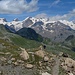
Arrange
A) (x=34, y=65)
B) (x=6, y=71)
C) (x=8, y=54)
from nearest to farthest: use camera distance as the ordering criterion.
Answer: (x=6, y=71), (x=34, y=65), (x=8, y=54)

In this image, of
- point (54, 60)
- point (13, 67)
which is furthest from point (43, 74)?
point (54, 60)

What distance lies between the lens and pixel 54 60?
115 m

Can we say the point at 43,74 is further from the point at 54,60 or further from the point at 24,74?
the point at 54,60

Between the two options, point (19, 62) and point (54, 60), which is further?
point (54, 60)

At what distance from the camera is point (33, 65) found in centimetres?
10094

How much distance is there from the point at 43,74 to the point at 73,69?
20506mm

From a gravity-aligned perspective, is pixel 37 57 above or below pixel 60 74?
above

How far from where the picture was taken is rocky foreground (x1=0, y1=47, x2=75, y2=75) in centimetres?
9586

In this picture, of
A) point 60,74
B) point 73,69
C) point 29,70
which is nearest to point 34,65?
point 29,70

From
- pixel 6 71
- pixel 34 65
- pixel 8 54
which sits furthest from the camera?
pixel 8 54

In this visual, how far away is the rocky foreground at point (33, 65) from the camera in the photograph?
3774 inches

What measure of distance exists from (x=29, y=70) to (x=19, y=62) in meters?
6.39

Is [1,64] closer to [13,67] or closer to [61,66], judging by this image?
[13,67]

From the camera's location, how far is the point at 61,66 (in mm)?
111062
